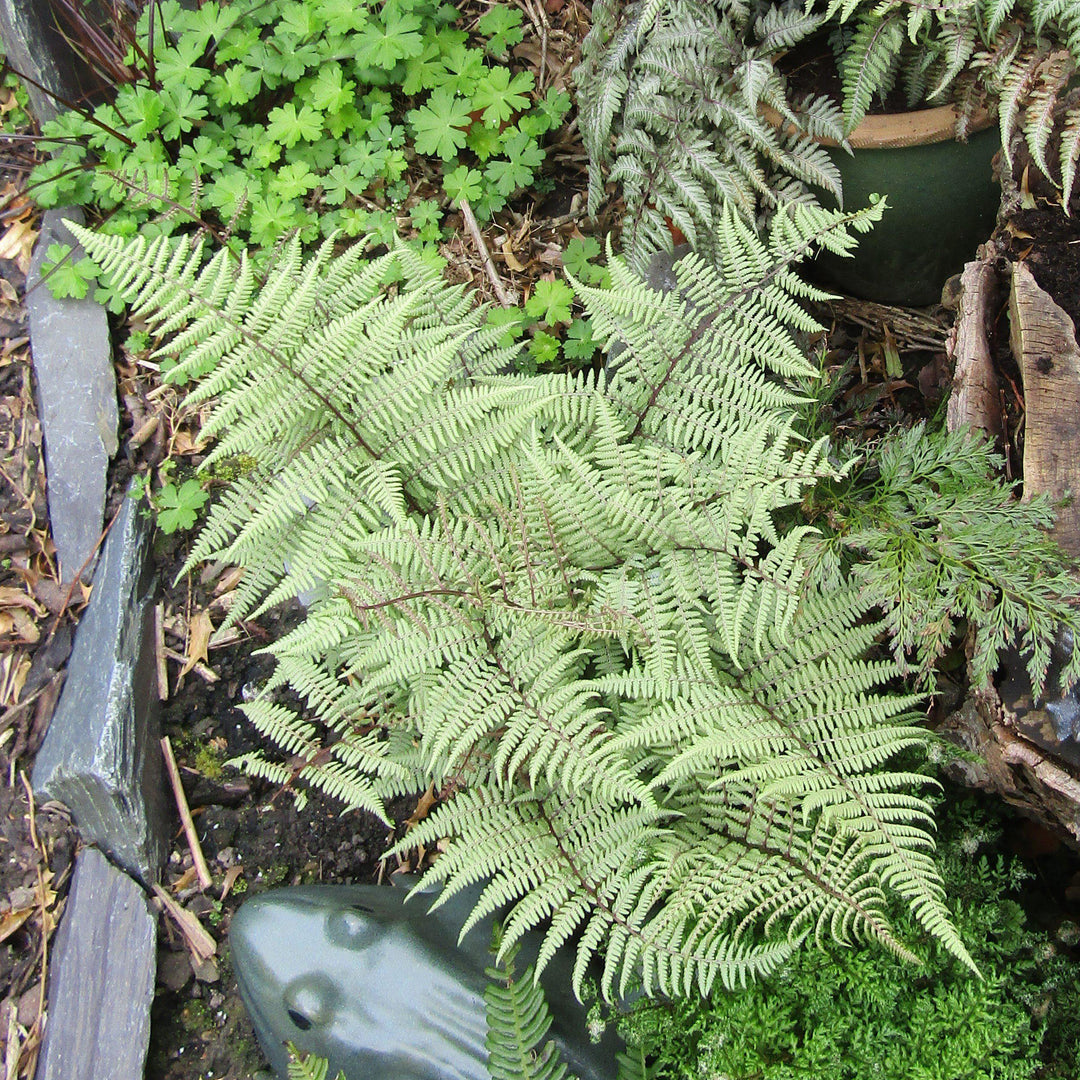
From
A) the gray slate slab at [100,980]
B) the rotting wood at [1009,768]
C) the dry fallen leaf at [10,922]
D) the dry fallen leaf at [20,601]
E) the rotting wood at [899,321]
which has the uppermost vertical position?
the rotting wood at [899,321]

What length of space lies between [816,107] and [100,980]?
3941 millimetres

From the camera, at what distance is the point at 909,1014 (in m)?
2.54

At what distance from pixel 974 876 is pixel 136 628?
3.06 meters

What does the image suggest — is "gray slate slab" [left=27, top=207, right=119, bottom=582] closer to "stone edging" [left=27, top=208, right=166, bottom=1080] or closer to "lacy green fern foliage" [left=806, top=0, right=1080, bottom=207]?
"stone edging" [left=27, top=208, right=166, bottom=1080]

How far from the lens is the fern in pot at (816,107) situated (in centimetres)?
281

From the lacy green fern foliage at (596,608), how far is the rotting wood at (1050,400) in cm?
Result: 57

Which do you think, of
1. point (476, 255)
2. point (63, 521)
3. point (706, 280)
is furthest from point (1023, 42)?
point (63, 521)

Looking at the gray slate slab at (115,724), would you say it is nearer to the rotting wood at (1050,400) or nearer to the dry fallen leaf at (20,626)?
the dry fallen leaf at (20,626)

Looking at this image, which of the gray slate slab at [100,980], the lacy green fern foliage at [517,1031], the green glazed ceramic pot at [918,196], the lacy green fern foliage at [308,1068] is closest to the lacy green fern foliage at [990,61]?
the green glazed ceramic pot at [918,196]

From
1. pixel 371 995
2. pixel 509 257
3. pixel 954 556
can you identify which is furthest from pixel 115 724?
pixel 954 556

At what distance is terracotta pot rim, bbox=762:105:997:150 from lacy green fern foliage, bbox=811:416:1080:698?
1.07 meters

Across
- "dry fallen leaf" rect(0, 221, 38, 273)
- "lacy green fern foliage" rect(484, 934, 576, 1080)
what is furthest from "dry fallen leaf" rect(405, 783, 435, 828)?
"dry fallen leaf" rect(0, 221, 38, 273)

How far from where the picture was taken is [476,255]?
388 cm

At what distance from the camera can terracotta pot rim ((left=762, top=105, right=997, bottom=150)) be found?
3053 millimetres
